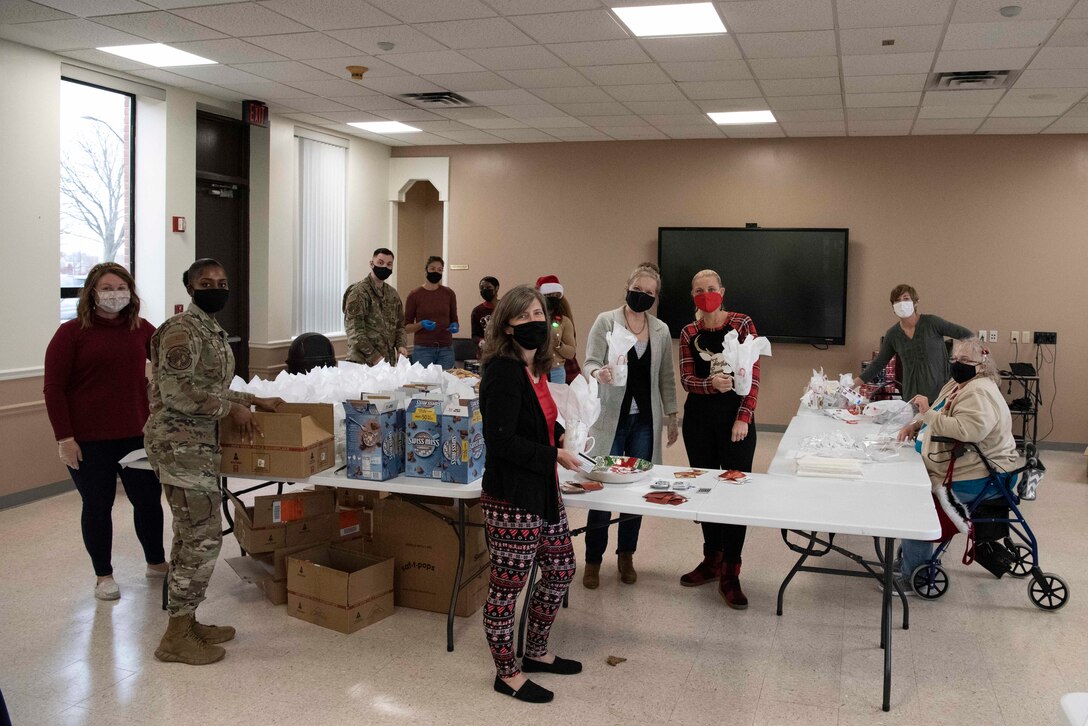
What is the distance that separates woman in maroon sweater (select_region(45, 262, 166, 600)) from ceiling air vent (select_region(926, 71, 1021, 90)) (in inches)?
199

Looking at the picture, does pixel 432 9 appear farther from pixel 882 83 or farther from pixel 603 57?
pixel 882 83

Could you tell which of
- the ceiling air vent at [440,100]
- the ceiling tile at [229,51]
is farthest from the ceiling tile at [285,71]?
the ceiling air vent at [440,100]

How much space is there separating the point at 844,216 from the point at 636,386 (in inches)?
208

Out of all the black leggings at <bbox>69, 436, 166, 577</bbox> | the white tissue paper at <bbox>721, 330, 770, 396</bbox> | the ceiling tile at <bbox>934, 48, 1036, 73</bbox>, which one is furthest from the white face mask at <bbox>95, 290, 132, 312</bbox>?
the ceiling tile at <bbox>934, 48, 1036, 73</bbox>

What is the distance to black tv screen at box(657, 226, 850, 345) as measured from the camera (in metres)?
8.73

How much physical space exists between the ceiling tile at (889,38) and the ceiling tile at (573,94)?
193 cm

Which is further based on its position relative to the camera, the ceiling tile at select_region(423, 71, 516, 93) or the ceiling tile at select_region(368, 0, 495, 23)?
the ceiling tile at select_region(423, 71, 516, 93)

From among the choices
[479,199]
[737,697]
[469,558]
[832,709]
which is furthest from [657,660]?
[479,199]

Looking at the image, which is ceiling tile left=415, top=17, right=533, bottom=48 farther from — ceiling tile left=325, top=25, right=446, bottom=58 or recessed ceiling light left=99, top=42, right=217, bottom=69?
recessed ceiling light left=99, top=42, right=217, bottom=69

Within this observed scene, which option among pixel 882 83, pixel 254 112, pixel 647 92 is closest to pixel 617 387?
pixel 647 92

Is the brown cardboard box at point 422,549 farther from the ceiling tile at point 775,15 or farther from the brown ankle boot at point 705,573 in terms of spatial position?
the ceiling tile at point 775,15

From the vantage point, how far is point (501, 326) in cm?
305

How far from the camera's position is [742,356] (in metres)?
3.96

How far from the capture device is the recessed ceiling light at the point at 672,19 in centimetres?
471
